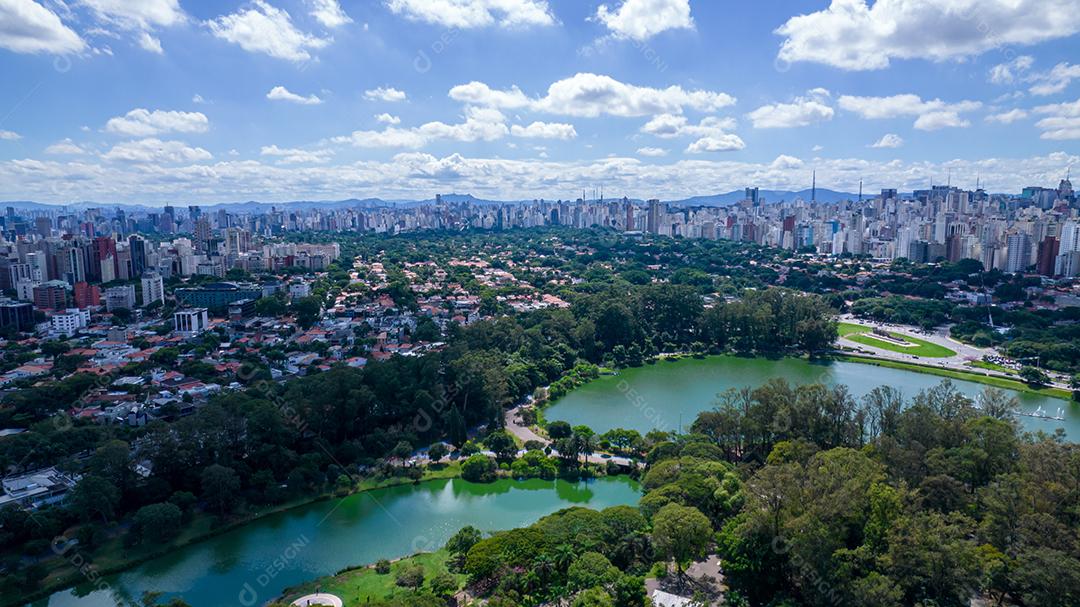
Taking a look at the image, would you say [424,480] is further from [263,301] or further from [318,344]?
[263,301]

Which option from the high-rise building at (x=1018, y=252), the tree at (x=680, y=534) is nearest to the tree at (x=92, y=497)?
the tree at (x=680, y=534)

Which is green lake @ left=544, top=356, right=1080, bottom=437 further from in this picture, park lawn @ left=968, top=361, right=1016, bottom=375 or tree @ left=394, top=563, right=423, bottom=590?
tree @ left=394, top=563, right=423, bottom=590

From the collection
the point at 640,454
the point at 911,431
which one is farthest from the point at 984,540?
the point at 640,454

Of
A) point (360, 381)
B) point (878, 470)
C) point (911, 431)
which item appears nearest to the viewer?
point (878, 470)

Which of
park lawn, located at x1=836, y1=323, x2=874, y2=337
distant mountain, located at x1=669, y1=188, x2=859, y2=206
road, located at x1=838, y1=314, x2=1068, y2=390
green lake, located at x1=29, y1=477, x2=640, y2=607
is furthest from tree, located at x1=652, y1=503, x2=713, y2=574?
distant mountain, located at x1=669, y1=188, x2=859, y2=206

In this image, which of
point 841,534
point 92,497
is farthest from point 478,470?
point 841,534

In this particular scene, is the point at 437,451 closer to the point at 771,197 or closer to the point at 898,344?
the point at 898,344

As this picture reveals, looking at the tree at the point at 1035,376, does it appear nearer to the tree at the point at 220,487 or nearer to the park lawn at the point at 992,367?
the park lawn at the point at 992,367
